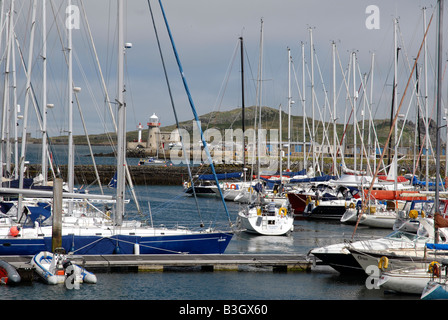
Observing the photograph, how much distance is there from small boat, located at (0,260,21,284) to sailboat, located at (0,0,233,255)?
2853mm

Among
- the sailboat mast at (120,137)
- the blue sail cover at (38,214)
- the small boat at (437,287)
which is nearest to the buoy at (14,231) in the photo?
the blue sail cover at (38,214)

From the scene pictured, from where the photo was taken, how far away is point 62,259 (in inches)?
936

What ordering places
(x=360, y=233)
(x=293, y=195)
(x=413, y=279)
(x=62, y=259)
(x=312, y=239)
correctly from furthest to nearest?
(x=293, y=195)
(x=360, y=233)
(x=312, y=239)
(x=62, y=259)
(x=413, y=279)

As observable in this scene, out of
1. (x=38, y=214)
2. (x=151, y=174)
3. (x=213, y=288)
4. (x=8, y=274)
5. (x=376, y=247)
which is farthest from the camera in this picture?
(x=151, y=174)

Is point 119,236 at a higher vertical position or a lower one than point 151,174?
higher

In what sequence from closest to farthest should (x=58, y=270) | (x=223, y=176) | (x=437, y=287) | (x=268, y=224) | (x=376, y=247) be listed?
(x=437, y=287) → (x=58, y=270) → (x=376, y=247) → (x=268, y=224) → (x=223, y=176)

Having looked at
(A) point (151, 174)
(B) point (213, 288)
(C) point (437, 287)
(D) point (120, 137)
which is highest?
(D) point (120, 137)

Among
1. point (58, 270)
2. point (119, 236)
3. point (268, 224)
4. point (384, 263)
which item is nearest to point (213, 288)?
point (119, 236)

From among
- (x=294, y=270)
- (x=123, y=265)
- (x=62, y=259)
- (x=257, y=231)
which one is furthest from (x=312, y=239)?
(x=62, y=259)

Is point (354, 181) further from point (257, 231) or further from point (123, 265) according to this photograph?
point (123, 265)

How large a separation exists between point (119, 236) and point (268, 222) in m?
14.0

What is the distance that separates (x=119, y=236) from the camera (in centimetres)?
2716

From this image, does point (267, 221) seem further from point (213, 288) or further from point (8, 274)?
point (8, 274)
